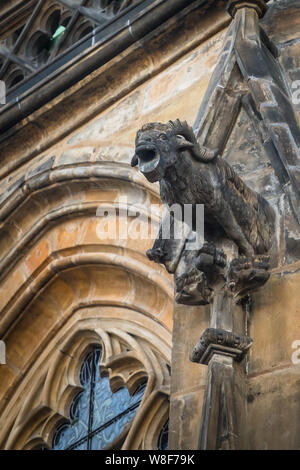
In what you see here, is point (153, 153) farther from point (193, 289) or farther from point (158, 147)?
point (193, 289)

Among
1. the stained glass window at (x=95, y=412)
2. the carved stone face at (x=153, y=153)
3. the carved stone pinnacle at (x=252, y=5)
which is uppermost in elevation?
the carved stone pinnacle at (x=252, y=5)

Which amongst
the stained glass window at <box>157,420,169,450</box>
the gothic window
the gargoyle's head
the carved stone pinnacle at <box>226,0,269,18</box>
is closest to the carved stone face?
the gargoyle's head

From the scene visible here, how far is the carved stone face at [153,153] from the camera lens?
15.1ft

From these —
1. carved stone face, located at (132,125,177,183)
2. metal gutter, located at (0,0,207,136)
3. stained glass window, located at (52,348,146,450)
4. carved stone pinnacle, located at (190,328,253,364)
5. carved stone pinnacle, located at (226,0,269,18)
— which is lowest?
carved stone pinnacle, located at (190,328,253,364)

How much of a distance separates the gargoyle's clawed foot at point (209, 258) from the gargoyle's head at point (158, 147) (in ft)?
1.16

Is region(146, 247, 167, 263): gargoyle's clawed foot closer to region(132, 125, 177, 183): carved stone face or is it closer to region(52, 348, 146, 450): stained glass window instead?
region(132, 125, 177, 183): carved stone face

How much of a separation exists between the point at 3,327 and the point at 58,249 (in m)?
0.61

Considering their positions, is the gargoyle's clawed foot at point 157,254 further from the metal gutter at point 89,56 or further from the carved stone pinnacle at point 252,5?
the metal gutter at point 89,56

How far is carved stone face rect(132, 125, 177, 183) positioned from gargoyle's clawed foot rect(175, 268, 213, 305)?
A: 465 mm

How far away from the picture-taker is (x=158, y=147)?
4.64 m

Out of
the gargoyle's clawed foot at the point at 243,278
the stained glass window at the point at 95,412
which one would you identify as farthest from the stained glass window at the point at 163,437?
the gargoyle's clawed foot at the point at 243,278

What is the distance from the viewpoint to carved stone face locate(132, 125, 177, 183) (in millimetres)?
4613

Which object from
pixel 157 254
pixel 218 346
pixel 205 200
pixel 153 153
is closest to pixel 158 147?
pixel 153 153
